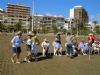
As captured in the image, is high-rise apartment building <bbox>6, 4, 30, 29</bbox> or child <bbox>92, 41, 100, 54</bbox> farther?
high-rise apartment building <bbox>6, 4, 30, 29</bbox>

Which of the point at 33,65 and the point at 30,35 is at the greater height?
the point at 30,35

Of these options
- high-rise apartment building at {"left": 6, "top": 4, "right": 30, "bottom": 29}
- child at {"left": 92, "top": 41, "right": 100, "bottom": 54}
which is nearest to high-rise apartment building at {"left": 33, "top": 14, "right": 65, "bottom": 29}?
high-rise apartment building at {"left": 6, "top": 4, "right": 30, "bottom": 29}

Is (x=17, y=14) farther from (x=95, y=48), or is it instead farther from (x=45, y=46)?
(x=45, y=46)

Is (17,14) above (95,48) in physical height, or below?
above

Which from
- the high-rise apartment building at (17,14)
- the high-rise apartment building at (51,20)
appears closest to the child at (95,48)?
the high-rise apartment building at (17,14)

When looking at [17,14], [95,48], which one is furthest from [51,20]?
[95,48]

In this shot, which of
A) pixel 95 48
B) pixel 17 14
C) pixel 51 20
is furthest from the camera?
pixel 51 20

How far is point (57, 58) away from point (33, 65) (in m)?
2.31

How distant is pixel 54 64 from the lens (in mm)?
13844

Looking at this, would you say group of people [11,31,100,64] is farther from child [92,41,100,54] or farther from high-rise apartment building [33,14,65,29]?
high-rise apartment building [33,14,65,29]

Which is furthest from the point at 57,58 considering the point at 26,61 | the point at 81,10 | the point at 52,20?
the point at 81,10

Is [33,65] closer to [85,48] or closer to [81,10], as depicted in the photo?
[85,48]

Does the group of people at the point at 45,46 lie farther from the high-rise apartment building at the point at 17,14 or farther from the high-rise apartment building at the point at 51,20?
the high-rise apartment building at the point at 51,20

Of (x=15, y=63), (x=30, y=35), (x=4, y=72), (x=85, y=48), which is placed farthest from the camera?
(x=85, y=48)
